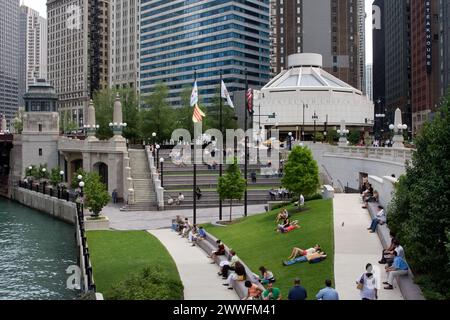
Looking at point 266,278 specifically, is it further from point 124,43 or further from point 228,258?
point 124,43

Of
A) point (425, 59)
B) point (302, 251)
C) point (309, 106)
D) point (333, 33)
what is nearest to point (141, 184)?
point (302, 251)

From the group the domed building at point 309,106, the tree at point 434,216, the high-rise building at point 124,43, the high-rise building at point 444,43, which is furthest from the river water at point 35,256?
the high-rise building at point 124,43

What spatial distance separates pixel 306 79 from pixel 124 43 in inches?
3327

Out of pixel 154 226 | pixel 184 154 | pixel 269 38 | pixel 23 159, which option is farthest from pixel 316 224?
pixel 269 38

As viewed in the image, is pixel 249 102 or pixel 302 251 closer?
pixel 302 251

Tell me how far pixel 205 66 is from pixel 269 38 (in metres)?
23.0

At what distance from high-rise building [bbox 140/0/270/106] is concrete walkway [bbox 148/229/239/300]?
122m

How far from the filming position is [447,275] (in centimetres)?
1809

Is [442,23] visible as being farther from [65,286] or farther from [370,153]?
[65,286]

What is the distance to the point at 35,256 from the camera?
131 feet

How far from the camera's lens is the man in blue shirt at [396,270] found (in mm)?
20141

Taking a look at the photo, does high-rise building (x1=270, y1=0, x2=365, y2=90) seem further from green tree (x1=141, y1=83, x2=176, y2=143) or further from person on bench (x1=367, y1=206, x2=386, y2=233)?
person on bench (x1=367, y1=206, x2=386, y2=233)

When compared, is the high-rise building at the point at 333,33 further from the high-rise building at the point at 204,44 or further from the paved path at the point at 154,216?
the paved path at the point at 154,216

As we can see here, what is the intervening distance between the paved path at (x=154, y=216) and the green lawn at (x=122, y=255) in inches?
152
